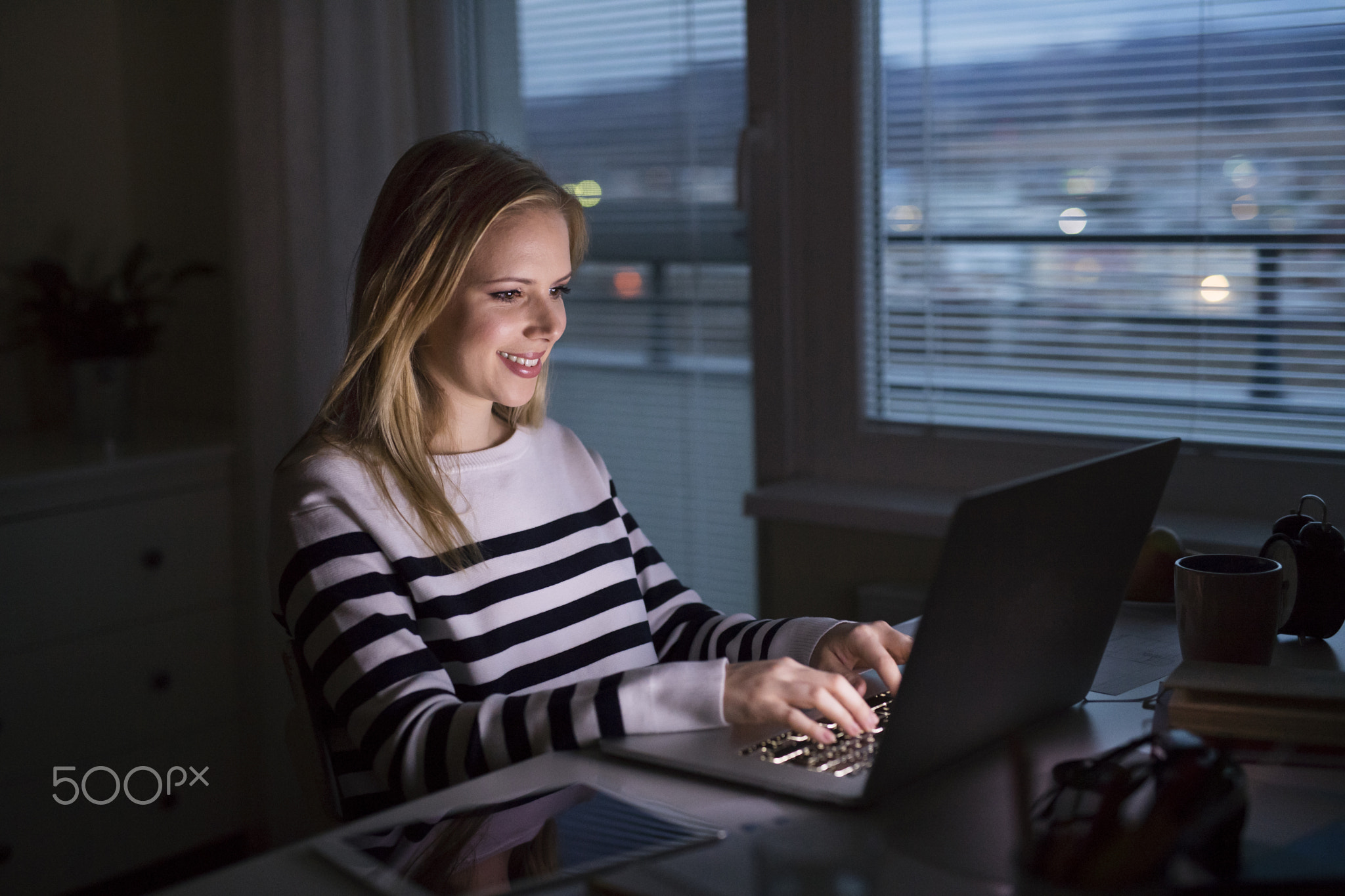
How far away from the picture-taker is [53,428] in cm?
263

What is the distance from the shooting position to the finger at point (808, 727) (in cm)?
100

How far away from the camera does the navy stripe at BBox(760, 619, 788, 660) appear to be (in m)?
1.34

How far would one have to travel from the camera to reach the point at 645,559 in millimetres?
1549

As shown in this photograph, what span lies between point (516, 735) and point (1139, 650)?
66cm

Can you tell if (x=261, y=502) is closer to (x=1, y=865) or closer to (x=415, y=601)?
(x=1, y=865)

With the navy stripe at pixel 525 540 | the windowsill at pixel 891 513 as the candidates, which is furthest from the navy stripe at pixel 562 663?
the windowsill at pixel 891 513

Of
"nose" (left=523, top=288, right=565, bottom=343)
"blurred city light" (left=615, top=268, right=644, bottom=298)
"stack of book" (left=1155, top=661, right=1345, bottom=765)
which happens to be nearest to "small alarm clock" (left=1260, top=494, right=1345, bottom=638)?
"stack of book" (left=1155, top=661, right=1345, bottom=765)

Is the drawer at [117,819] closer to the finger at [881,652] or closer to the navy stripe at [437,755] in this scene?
the navy stripe at [437,755]

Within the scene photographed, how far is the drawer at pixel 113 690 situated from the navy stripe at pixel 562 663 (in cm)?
126

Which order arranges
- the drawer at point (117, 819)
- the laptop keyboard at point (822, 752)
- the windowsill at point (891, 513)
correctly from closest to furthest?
the laptop keyboard at point (822, 752)
the windowsill at point (891, 513)
the drawer at point (117, 819)

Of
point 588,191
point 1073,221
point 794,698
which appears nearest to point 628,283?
point 588,191

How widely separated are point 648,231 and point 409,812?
156 cm

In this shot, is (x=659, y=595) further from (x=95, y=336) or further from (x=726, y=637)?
(x=95, y=336)

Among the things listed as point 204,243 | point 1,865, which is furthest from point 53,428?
point 1,865
